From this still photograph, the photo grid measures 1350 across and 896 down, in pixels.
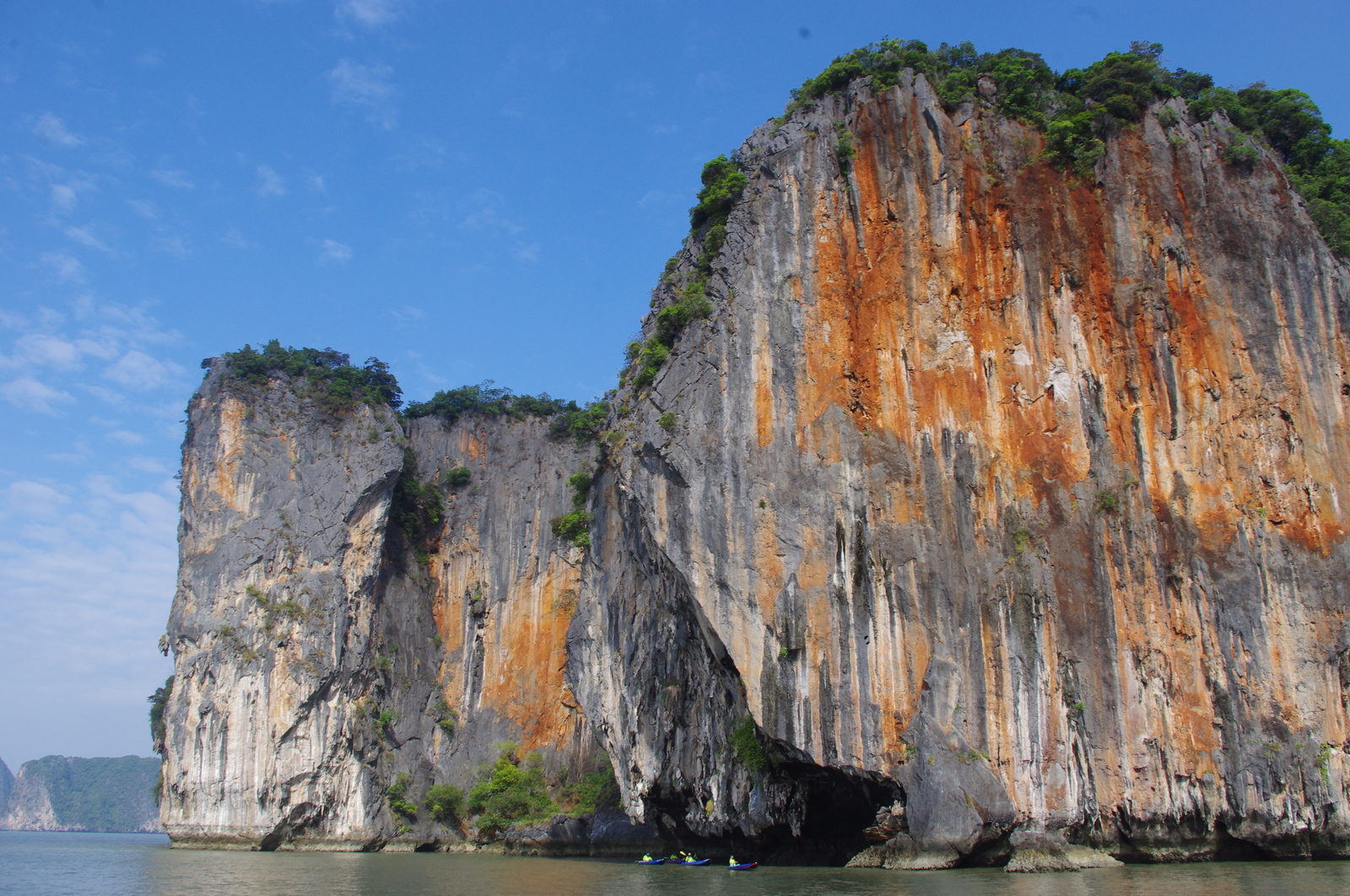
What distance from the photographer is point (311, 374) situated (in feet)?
149

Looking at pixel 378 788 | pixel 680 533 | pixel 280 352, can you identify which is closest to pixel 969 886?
pixel 680 533

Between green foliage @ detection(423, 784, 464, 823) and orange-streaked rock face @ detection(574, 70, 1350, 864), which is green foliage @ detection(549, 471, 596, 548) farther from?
green foliage @ detection(423, 784, 464, 823)

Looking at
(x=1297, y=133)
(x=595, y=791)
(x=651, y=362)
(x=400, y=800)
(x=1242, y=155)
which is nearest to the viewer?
(x=1242, y=155)

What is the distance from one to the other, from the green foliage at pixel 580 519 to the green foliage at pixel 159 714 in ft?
57.7

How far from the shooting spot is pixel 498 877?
24.2 metres

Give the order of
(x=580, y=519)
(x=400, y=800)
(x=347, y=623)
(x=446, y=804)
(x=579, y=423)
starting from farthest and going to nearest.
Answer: (x=579, y=423) < (x=347, y=623) < (x=400, y=800) < (x=446, y=804) < (x=580, y=519)

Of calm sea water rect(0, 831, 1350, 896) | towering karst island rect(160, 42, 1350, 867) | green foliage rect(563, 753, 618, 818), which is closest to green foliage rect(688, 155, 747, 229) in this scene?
towering karst island rect(160, 42, 1350, 867)

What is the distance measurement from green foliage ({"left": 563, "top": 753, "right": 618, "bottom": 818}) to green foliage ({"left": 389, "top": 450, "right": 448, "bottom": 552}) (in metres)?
14.1

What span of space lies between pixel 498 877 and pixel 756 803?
6.65 m

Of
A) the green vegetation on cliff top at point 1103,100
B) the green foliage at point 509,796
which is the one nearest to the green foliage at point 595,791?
the green foliage at point 509,796

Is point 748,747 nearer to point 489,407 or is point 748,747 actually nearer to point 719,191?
point 719,191

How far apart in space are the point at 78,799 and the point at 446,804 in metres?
125

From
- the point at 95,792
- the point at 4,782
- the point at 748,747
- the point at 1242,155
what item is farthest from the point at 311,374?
the point at 4,782

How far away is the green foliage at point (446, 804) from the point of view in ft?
130
